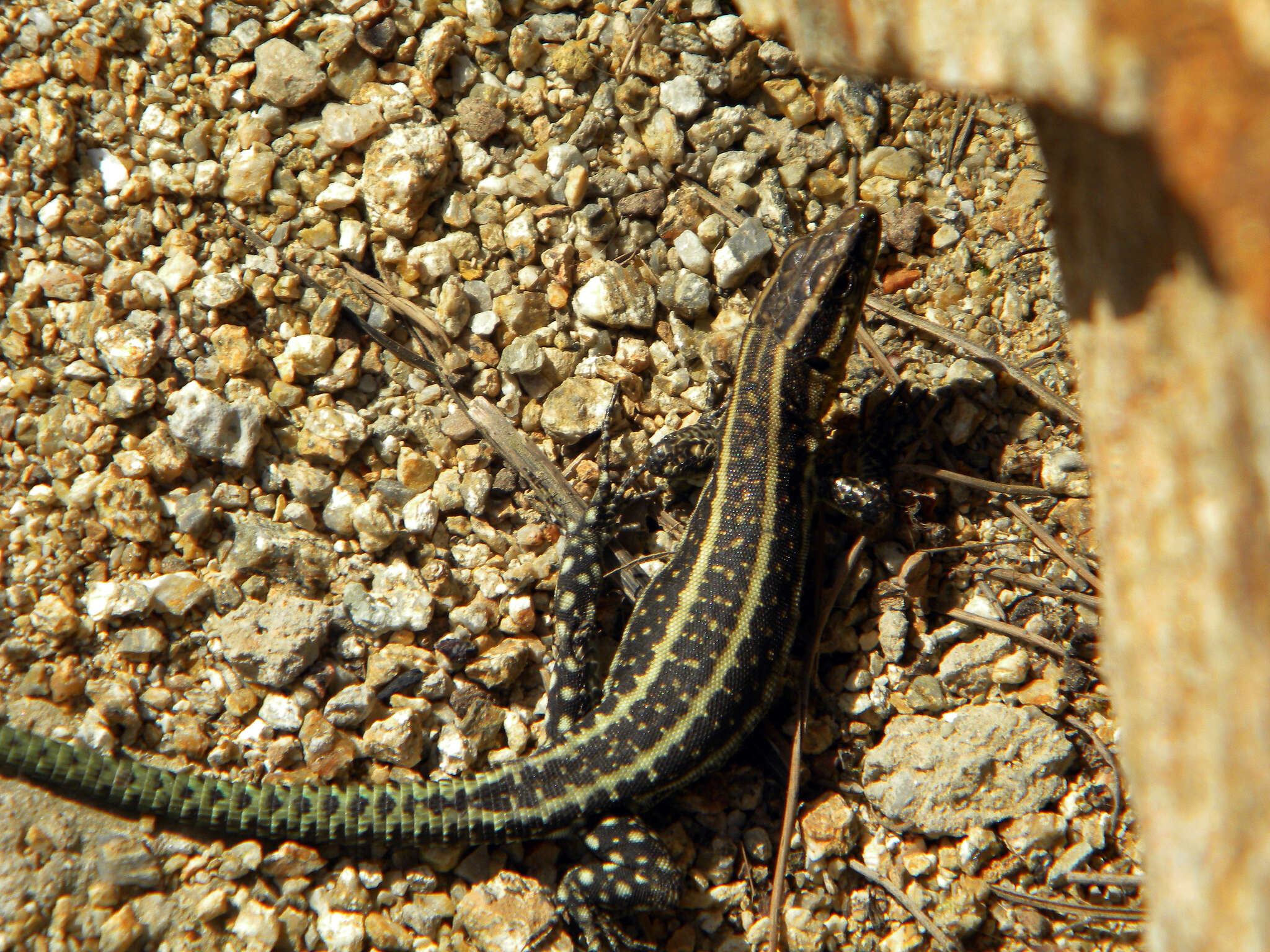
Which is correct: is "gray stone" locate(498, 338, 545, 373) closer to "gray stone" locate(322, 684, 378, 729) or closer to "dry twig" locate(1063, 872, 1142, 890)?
"gray stone" locate(322, 684, 378, 729)

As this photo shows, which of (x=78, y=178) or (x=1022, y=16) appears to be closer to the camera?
(x=1022, y=16)

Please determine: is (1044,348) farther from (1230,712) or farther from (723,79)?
(1230,712)

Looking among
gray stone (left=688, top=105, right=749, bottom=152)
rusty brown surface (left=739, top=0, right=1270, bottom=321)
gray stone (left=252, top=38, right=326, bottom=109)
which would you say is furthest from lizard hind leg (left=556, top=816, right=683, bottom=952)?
gray stone (left=252, top=38, right=326, bottom=109)

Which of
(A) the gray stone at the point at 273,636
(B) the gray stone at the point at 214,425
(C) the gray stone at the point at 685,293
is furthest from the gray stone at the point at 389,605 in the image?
(C) the gray stone at the point at 685,293

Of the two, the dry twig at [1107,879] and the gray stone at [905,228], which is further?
the gray stone at [905,228]

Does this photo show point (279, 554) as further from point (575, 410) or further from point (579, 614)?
point (575, 410)

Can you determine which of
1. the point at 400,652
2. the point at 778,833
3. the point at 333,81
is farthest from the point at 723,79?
the point at 778,833

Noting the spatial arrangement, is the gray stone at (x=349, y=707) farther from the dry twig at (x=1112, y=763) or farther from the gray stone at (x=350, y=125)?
the dry twig at (x=1112, y=763)
